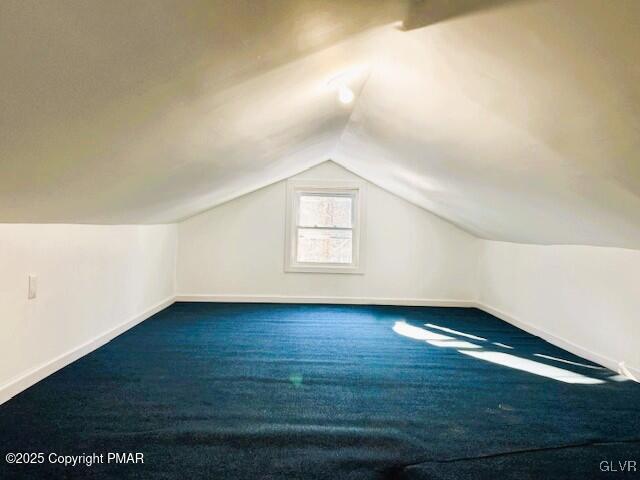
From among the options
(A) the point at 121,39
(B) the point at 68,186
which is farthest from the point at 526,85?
(B) the point at 68,186

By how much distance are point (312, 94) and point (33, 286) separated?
1.92m

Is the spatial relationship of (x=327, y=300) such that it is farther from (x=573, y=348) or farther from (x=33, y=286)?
(x=33, y=286)

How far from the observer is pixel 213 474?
172 cm

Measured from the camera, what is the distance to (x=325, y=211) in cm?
589

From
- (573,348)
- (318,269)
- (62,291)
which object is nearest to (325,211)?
(318,269)

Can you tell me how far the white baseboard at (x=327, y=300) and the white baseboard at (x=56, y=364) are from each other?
4.44 ft

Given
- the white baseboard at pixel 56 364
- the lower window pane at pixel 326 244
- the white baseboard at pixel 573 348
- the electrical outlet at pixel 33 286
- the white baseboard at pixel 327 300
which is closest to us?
the white baseboard at pixel 56 364

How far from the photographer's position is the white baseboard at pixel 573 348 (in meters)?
3.13

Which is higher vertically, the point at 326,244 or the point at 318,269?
the point at 326,244

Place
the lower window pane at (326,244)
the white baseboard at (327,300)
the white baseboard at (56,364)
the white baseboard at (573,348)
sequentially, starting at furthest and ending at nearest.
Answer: the lower window pane at (326,244)
the white baseboard at (327,300)
the white baseboard at (573,348)
the white baseboard at (56,364)
